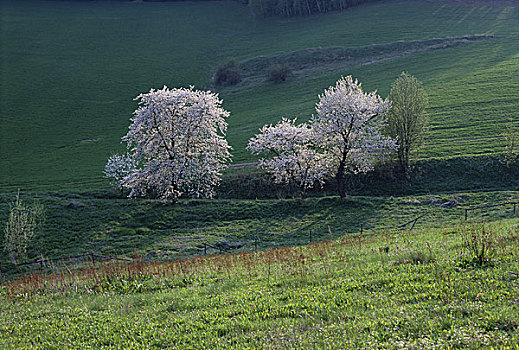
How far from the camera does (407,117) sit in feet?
163

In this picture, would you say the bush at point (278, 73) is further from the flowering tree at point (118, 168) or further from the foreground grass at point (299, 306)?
the foreground grass at point (299, 306)

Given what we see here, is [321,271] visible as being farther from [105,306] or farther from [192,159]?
[192,159]

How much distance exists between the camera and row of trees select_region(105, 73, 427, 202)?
45719mm

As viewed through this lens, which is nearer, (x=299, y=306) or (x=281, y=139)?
(x=299, y=306)

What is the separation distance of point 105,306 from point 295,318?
7123 mm

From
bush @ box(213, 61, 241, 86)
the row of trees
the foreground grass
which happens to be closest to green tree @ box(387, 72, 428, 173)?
the row of trees

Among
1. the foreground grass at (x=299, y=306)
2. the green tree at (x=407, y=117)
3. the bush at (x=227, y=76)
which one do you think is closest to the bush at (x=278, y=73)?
the bush at (x=227, y=76)

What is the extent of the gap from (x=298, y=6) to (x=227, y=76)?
198 feet

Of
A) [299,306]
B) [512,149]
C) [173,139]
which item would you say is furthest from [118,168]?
[512,149]

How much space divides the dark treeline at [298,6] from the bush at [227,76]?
5492 centimetres

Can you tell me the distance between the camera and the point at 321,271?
46.0 ft

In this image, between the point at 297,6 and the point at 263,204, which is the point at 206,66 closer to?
the point at 297,6

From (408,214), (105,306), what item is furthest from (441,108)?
(105,306)

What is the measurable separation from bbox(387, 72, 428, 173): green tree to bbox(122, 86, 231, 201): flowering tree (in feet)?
73.1
